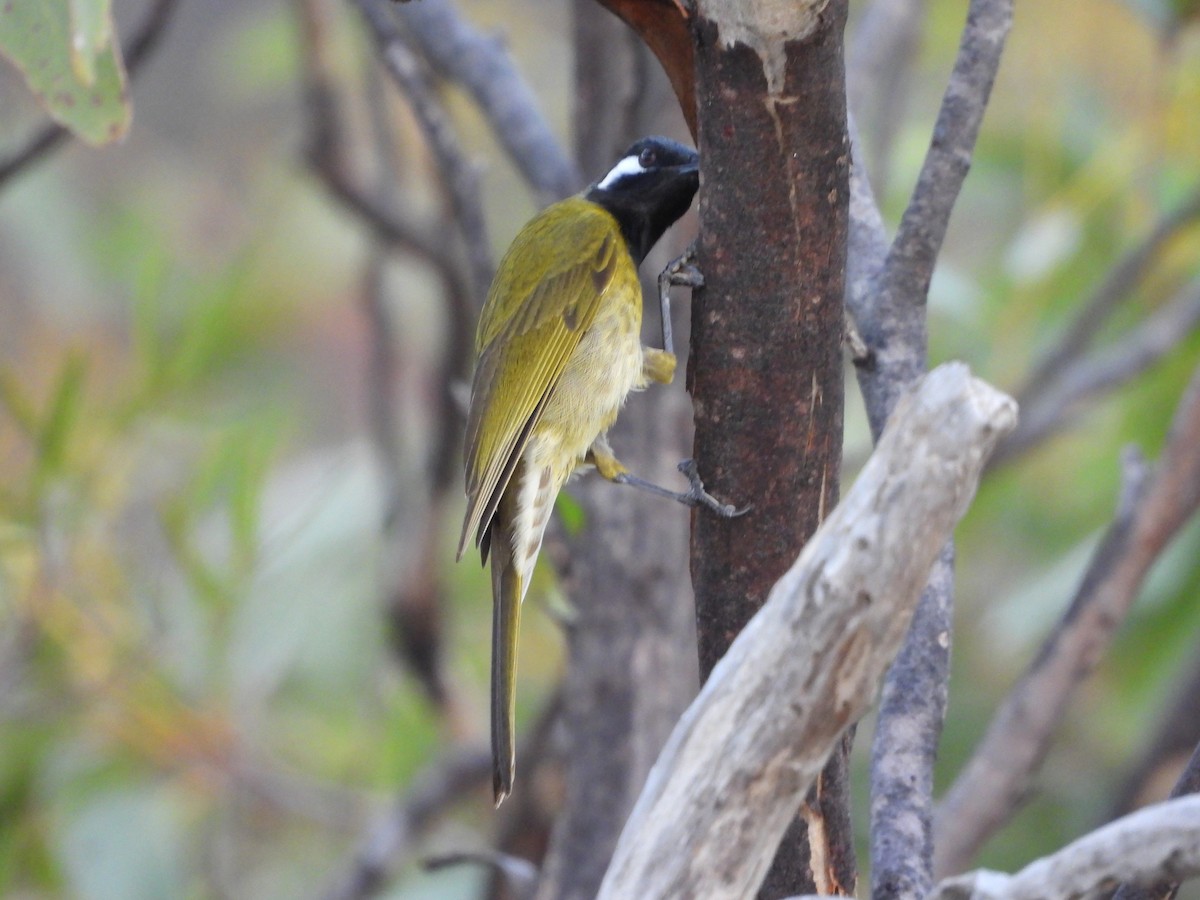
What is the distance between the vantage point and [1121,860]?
1.07m

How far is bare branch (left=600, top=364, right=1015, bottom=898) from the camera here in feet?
3.60

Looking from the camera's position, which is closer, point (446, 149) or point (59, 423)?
point (446, 149)

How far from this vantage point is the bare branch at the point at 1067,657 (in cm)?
247

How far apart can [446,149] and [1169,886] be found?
1.86m

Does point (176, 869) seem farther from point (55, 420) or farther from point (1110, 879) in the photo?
point (1110, 879)

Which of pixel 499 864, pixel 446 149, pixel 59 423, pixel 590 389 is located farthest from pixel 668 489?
pixel 59 423

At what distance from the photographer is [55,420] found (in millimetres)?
2953

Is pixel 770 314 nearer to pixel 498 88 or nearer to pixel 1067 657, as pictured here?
pixel 1067 657

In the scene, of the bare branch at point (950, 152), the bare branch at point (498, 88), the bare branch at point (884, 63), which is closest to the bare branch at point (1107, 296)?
the bare branch at point (884, 63)

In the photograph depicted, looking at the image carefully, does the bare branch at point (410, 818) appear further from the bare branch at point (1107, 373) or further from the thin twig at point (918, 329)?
the thin twig at point (918, 329)

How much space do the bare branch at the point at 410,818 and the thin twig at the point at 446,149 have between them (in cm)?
116

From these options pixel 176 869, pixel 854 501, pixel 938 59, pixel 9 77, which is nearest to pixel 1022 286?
pixel 938 59

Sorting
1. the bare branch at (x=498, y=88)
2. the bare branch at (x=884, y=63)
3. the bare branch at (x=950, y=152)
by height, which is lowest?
the bare branch at (x=950, y=152)

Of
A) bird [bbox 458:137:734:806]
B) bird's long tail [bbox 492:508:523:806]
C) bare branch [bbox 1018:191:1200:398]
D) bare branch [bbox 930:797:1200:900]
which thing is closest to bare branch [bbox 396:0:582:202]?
bird [bbox 458:137:734:806]
